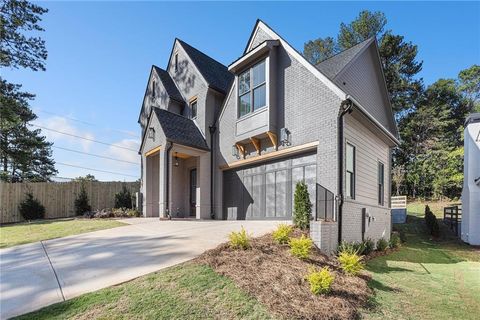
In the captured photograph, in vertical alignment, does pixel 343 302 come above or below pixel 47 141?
below

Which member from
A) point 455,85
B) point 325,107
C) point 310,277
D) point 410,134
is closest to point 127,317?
point 310,277

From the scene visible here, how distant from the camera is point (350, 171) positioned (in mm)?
9625

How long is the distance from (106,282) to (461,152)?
27.9 metres

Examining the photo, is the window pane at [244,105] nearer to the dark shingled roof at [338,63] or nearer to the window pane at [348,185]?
the dark shingled roof at [338,63]

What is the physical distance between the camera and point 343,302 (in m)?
4.54

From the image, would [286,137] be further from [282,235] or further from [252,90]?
[282,235]

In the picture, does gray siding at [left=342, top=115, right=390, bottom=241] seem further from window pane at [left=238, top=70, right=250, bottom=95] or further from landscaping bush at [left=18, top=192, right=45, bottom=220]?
landscaping bush at [left=18, top=192, right=45, bottom=220]

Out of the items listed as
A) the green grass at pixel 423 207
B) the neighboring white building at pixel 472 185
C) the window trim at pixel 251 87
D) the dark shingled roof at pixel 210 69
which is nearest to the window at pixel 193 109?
the dark shingled roof at pixel 210 69

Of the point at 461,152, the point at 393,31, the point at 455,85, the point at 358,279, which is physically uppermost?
the point at 393,31

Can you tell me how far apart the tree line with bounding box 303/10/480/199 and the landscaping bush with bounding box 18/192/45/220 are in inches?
1107

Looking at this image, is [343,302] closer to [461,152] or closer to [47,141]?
[461,152]

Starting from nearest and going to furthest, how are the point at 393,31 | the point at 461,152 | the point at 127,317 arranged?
the point at 127,317 → the point at 461,152 → the point at 393,31

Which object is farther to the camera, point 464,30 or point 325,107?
point 464,30

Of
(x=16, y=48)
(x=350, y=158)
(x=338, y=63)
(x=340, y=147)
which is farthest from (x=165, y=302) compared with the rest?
(x=16, y=48)
